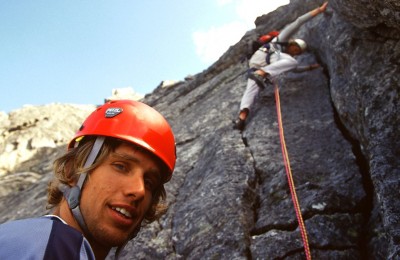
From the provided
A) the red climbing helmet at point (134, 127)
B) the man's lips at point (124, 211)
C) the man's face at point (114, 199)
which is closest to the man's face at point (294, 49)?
the red climbing helmet at point (134, 127)

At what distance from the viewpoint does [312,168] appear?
5.19m

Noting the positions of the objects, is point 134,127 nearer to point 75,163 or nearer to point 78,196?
point 75,163

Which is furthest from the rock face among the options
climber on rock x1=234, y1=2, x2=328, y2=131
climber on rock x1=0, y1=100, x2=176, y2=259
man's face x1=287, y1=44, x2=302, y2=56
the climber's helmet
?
climber on rock x1=0, y1=100, x2=176, y2=259

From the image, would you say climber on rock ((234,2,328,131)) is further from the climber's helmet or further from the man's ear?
the man's ear

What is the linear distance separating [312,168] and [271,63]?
4.15 metres

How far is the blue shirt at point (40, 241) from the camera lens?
1.63 meters

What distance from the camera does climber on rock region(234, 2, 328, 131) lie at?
7.83 metres

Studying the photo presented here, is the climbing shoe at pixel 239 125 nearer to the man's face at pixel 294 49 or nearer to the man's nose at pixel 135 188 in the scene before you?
the man's face at pixel 294 49

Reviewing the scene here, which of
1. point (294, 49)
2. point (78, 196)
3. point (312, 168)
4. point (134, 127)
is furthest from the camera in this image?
point (294, 49)

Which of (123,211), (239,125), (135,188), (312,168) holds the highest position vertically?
(135,188)

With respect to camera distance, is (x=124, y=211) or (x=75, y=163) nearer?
(x=124, y=211)

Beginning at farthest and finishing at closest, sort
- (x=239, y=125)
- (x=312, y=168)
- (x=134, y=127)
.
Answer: (x=239, y=125) < (x=312, y=168) < (x=134, y=127)

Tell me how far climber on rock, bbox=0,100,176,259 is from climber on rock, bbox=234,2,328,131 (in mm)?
4042

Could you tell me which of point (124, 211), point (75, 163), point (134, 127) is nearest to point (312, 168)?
point (134, 127)
